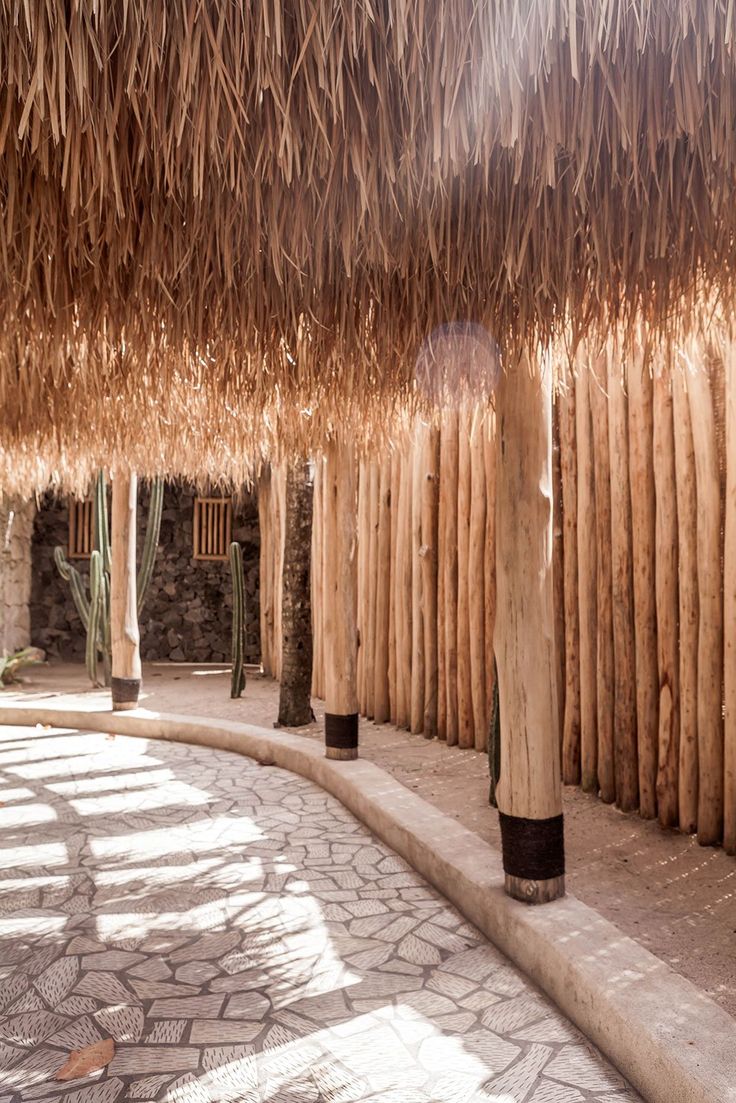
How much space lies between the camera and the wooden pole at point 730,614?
2.62 m

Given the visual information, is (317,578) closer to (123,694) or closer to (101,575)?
(123,694)

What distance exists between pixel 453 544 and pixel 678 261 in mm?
2522

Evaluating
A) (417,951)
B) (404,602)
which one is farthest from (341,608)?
(417,951)

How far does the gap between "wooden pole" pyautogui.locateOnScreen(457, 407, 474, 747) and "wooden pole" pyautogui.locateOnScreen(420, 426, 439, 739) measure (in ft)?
1.04

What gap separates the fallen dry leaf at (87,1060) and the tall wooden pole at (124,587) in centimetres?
418

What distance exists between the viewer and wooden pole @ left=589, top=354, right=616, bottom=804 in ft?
10.6

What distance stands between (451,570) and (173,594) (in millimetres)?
5488

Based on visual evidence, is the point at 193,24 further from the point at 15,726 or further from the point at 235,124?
the point at 15,726

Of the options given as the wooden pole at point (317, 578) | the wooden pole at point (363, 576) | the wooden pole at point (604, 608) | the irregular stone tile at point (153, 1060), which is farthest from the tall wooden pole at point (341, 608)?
the irregular stone tile at point (153, 1060)

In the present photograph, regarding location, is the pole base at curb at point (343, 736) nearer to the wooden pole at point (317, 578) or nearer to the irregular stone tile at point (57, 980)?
the irregular stone tile at point (57, 980)

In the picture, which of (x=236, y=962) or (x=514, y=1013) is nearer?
(x=514, y=1013)

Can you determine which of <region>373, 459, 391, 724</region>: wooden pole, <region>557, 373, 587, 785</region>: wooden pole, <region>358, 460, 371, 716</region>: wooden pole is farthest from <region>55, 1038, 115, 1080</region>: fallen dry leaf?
<region>358, 460, 371, 716</region>: wooden pole

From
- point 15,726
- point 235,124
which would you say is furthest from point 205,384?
point 15,726

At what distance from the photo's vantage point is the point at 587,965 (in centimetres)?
180
